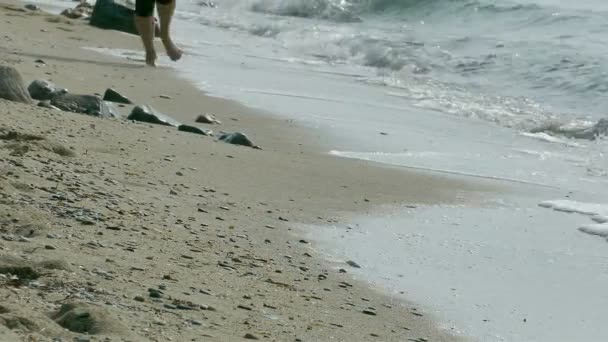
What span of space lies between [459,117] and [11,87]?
13.7 feet

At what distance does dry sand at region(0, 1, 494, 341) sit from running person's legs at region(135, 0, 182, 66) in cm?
240

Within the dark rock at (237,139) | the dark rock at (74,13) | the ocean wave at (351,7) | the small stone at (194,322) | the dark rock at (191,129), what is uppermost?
the small stone at (194,322)

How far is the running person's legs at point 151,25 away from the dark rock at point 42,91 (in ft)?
9.85

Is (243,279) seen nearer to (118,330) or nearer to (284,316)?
(284,316)

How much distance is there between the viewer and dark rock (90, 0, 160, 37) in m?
12.1

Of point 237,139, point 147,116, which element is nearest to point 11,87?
point 147,116

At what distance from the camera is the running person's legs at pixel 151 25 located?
31.7ft

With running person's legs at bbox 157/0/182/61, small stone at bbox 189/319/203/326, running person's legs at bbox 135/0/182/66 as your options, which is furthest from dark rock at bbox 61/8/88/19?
small stone at bbox 189/319/203/326

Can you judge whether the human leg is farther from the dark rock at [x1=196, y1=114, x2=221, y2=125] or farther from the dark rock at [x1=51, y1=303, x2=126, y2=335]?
the dark rock at [x1=51, y1=303, x2=126, y2=335]

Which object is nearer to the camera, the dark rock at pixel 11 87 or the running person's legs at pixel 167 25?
the dark rock at pixel 11 87

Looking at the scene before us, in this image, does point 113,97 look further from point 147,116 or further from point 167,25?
point 167,25

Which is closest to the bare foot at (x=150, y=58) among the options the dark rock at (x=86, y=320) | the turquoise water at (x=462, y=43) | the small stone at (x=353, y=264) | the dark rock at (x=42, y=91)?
the turquoise water at (x=462, y=43)

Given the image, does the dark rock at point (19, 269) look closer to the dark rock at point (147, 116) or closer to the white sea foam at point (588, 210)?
the white sea foam at point (588, 210)

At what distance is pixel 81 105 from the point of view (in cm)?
645
